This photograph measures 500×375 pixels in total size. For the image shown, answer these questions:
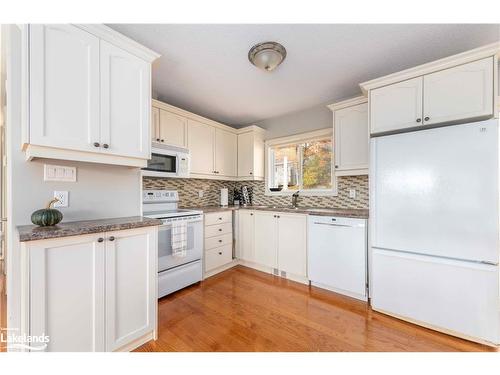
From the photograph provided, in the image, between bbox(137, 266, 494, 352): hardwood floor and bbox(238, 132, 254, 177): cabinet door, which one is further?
bbox(238, 132, 254, 177): cabinet door

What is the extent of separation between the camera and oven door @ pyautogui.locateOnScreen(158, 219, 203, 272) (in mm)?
2180

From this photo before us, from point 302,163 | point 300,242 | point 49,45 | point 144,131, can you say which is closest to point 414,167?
point 300,242

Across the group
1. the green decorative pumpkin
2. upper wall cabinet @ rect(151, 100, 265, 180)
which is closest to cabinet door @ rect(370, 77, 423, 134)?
upper wall cabinet @ rect(151, 100, 265, 180)

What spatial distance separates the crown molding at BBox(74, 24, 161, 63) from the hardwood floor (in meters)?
2.15

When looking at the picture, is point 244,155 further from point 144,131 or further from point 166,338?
point 166,338

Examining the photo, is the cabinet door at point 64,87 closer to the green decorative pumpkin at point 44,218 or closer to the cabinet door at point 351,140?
the green decorative pumpkin at point 44,218

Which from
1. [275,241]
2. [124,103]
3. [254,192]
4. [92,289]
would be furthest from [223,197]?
[92,289]

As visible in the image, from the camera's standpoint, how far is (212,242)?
2.81 meters

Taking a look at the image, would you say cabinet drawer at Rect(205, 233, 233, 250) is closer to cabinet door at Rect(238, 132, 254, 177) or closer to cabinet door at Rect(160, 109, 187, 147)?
cabinet door at Rect(238, 132, 254, 177)

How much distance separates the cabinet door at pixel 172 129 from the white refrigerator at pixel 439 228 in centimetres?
224

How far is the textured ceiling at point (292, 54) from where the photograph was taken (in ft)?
5.21

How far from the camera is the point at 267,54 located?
1.76m

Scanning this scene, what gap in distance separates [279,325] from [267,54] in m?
2.31

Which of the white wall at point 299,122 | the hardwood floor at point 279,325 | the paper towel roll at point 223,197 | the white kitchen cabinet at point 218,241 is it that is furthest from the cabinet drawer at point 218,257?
the white wall at point 299,122
